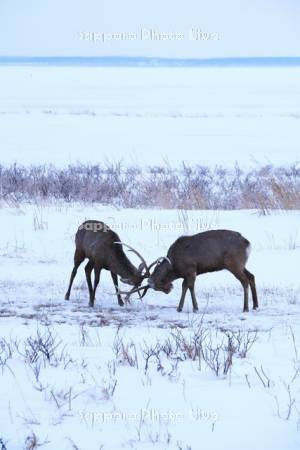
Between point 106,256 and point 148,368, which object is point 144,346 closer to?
point 148,368

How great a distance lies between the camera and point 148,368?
8.28 m

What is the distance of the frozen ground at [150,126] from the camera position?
33531 millimetres

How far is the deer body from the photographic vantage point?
1198 cm

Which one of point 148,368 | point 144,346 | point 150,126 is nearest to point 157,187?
point 144,346

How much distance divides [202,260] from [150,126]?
32.1 m

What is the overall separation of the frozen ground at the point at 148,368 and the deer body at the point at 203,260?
356mm

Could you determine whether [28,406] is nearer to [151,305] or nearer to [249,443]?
[249,443]

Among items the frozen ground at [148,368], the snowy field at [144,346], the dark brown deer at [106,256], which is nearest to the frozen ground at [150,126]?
the snowy field at [144,346]

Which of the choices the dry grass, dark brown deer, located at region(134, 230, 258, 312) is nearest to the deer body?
dark brown deer, located at region(134, 230, 258, 312)

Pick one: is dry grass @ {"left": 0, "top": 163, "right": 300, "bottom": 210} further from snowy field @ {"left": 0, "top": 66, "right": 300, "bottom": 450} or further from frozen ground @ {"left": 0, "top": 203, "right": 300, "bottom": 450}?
frozen ground @ {"left": 0, "top": 203, "right": 300, "bottom": 450}

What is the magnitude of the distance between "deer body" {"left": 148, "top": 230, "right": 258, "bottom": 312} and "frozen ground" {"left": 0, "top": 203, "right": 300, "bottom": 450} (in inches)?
14.0

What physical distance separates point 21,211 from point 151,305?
22.6 feet

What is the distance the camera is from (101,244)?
1235 centimetres

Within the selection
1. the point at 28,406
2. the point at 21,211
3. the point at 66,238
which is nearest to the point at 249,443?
the point at 28,406
